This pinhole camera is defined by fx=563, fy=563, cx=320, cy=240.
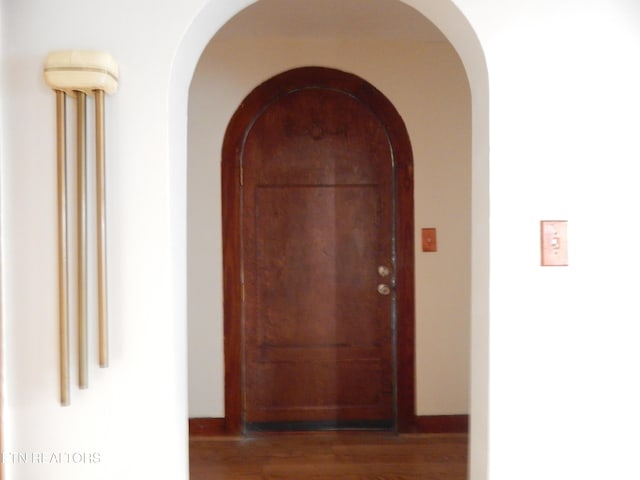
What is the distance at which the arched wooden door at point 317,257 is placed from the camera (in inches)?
121

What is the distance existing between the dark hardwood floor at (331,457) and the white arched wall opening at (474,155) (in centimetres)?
105

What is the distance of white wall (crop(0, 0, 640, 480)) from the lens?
1.53 meters

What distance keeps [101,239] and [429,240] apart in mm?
2008

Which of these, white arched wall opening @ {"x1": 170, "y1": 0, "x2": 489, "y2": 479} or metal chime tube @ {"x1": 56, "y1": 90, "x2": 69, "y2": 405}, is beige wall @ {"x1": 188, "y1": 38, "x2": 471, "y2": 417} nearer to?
white arched wall opening @ {"x1": 170, "y1": 0, "x2": 489, "y2": 479}

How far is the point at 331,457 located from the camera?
283 centimetres

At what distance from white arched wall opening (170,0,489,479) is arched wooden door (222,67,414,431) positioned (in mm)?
1316
